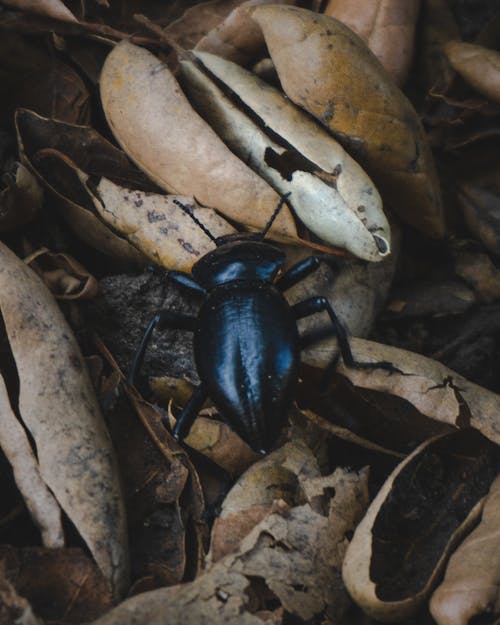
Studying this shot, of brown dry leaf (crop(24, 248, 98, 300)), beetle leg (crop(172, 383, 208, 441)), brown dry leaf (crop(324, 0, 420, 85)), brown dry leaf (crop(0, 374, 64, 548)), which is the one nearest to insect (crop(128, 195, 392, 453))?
beetle leg (crop(172, 383, 208, 441))

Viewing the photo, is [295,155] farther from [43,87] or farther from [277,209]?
[43,87]

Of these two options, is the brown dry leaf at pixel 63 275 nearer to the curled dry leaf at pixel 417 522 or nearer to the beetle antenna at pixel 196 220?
the beetle antenna at pixel 196 220

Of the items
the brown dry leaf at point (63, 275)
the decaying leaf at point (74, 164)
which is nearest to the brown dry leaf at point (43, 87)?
the decaying leaf at point (74, 164)

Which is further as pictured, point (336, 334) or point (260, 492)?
point (336, 334)

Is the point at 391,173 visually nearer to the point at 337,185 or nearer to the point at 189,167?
the point at 337,185

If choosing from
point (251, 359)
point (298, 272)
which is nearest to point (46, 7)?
point (298, 272)

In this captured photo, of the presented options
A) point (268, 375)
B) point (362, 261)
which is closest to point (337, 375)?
point (268, 375)

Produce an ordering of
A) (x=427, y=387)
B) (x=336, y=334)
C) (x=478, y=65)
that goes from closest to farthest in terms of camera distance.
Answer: (x=427, y=387)
(x=336, y=334)
(x=478, y=65)
